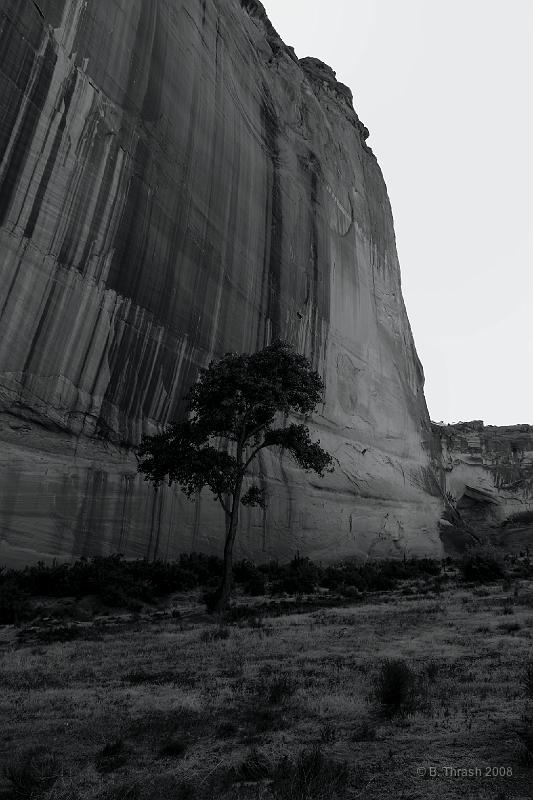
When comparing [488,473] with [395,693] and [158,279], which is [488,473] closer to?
[158,279]

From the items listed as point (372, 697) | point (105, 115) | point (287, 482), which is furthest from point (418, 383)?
point (372, 697)

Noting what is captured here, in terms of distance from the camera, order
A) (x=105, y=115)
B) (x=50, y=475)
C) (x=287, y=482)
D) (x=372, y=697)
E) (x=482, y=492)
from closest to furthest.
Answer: (x=372, y=697) < (x=50, y=475) < (x=105, y=115) < (x=287, y=482) < (x=482, y=492)

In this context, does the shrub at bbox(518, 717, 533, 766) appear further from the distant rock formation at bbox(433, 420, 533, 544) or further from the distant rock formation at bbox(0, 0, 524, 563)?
the distant rock formation at bbox(433, 420, 533, 544)

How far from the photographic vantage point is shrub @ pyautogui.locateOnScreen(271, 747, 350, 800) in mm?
3982

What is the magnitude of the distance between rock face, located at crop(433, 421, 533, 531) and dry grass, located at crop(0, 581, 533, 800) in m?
54.8

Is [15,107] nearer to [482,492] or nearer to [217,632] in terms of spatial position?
[217,632]

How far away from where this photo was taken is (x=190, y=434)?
17422 millimetres

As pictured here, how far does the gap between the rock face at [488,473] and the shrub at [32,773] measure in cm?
6038

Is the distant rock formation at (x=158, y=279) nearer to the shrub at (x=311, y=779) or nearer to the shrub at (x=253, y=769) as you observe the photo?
the shrub at (x=253, y=769)

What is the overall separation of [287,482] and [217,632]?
1705cm

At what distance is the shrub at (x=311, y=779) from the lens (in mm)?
3982

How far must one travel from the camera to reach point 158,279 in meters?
23.0

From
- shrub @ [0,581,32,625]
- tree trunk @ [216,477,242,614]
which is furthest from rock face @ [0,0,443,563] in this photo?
tree trunk @ [216,477,242,614]

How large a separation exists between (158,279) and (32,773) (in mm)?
20358
